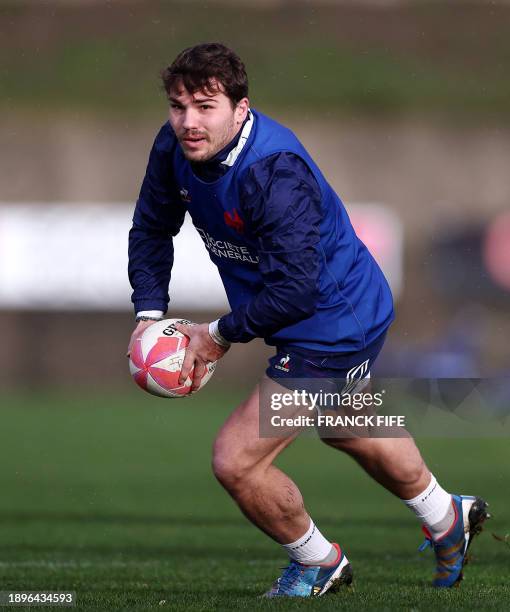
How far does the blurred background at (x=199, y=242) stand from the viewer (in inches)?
415

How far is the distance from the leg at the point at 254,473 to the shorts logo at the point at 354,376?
1.31 feet

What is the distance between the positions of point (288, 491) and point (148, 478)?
7.20 m

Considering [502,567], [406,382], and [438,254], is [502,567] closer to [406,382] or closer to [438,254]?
[406,382]

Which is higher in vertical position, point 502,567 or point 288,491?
point 288,491

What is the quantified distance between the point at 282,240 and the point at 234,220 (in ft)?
1.21

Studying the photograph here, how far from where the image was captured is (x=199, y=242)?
22.7 metres

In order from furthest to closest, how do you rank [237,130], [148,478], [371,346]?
[148,478] < [371,346] < [237,130]

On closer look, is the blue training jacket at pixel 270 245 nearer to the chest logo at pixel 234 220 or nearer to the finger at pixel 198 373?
the chest logo at pixel 234 220

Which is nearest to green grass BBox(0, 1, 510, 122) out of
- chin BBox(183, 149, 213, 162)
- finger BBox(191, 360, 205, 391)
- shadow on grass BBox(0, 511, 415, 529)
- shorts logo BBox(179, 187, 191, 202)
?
shadow on grass BBox(0, 511, 415, 529)

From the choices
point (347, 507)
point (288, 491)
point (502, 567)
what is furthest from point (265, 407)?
Answer: point (347, 507)

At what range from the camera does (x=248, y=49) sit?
99.6ft

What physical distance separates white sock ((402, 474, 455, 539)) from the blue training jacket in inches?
33.0

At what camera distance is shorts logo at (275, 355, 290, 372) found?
5590mm

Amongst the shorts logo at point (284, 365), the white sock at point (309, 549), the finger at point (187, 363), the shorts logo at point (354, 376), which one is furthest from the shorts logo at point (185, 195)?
the white sock at point (309, 549)
